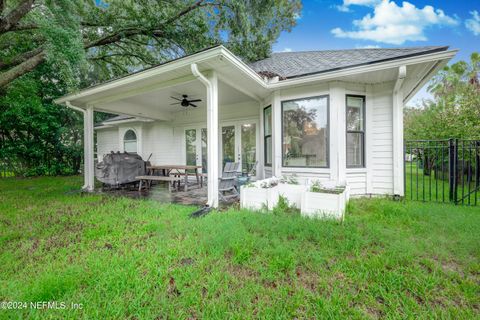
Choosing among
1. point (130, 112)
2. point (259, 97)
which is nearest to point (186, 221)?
point (259, 97)

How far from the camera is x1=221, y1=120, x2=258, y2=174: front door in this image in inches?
267

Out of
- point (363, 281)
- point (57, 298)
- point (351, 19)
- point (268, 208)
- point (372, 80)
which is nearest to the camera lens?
point (57, 298)

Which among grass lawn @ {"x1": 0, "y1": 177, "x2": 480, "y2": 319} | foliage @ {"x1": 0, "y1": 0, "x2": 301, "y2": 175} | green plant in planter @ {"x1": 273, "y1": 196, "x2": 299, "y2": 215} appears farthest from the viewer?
foliage @ {"x1": 0, "y1": 0, "x2": 301, "y2": 175}

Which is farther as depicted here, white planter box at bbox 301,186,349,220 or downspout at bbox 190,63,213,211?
downspout at bbox 190,63,213,211

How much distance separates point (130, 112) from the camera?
700cm

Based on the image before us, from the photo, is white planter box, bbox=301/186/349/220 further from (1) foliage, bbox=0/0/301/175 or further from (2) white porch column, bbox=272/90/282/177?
(1) foliage, bbox=0/0/301/175

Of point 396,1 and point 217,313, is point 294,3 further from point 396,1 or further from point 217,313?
point 217,313

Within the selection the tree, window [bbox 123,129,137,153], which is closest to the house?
the tree

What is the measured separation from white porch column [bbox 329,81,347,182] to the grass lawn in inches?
44.8

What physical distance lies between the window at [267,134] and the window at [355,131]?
195 centimetres

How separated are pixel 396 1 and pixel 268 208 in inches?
386

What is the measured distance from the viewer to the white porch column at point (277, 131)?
5008 millimetres

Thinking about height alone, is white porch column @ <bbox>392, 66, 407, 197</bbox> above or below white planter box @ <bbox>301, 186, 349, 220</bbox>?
above

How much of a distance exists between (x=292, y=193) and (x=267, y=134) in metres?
2.37
